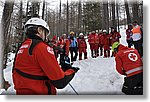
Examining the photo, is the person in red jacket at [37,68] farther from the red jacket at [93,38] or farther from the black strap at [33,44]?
the red jacket at [93,38]

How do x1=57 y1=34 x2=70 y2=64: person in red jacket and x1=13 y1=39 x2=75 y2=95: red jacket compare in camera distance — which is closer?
x1=13 y1=39 x2=75 y2=95: red jacket

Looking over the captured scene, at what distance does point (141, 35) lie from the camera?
228 cm

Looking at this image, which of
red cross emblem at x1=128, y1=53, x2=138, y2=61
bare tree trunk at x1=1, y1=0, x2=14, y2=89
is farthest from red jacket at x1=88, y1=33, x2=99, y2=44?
bare tree trunk at x1=1, y1=0, x2=14, y2=89

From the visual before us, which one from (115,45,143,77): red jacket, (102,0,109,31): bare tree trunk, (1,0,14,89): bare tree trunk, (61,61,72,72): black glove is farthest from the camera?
(1,0,14,89): bare tree trunk

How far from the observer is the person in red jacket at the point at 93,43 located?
2.32 m

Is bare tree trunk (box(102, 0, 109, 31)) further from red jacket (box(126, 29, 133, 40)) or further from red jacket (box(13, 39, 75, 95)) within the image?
red jacket (box(13, 39, 75, 95))

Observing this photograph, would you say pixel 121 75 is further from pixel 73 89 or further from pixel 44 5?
pixel 44 5

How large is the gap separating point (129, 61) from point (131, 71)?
11 cm

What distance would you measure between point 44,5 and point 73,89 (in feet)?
2.99

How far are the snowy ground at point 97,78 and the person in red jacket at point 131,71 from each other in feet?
0.22

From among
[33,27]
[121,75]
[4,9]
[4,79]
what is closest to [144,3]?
[121,75]

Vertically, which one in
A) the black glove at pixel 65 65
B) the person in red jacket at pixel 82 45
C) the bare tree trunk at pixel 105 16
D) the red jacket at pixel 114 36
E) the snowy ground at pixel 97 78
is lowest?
the snowy ground at pixel 97 78

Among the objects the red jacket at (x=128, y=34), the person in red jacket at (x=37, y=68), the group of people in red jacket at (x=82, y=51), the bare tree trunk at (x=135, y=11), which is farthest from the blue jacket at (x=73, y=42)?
the person in red jacket at (x=37, y=68)

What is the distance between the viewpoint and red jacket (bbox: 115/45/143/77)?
218cm
